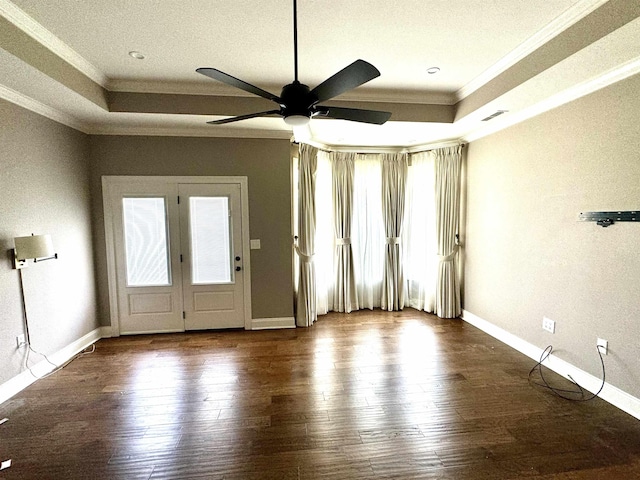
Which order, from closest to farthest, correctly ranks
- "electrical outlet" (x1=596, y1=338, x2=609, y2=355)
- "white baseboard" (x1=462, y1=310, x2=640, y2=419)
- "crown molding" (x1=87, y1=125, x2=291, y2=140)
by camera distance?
"white baseboard" (x1=462, y1=310, x2=640, y2=419) → "electrical outlet" (x1=596, y1=338, x2=609, y2=355) → "crown molding" (x1=87, y1=125, x2=291, y2=140)

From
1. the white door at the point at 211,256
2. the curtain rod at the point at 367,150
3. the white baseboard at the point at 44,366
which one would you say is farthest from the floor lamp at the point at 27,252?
the curtain rod at the point at 367,150

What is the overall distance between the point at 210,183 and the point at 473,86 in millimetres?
3361

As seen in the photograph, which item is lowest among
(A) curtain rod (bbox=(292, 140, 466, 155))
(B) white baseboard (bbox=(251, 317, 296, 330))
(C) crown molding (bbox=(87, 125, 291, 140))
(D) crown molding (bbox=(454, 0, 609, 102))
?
(B) white baseboard (bbox=(251, 317, 296, 330))

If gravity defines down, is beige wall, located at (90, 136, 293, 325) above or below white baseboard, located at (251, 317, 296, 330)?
above

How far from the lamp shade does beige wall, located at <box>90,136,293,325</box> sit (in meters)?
1.10

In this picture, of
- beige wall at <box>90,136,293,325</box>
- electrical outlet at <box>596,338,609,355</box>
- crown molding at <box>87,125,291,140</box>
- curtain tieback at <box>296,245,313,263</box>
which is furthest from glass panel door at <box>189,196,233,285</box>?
electrical outlet at <box>596,338,609,355</box>

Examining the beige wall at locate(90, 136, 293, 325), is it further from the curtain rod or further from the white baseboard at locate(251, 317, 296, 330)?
the curtain rod

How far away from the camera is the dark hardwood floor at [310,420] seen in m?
1.91

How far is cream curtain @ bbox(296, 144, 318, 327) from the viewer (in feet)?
14.1

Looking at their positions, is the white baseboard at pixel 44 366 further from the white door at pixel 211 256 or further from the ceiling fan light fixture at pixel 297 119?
the ceiling fan light fixture at pixel 297 119

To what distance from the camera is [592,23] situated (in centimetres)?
200

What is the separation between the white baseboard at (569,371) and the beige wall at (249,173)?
2.75 m

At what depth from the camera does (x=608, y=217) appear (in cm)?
249


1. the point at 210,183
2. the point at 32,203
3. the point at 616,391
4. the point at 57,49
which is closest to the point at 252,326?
the point at 210,183
